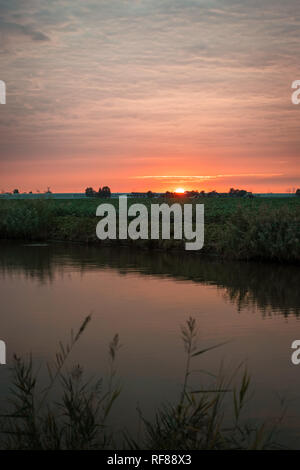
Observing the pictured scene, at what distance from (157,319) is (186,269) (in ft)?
25.9

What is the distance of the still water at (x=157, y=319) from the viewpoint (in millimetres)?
7172

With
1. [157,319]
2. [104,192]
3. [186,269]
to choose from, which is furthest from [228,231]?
[104,192]

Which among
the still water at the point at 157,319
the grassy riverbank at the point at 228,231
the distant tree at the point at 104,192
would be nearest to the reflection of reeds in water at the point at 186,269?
the still water at the point at 157,319

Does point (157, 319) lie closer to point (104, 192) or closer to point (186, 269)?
point (186, 269)

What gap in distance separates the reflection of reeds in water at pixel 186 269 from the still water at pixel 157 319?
0.04 m

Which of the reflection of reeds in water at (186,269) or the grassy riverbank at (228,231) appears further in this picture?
the grassy riverbank at (228,231)

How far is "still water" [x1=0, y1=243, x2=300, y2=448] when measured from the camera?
7172mm

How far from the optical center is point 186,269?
1909cm

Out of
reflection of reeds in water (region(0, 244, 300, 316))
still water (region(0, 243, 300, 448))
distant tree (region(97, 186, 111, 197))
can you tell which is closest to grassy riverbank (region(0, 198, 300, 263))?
reflection of reeds in water (region(0, 244, 300, 316))

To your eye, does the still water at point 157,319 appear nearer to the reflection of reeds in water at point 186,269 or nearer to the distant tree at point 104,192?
the reflection of reeds in water at point 186,269

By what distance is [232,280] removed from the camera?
16609mm
